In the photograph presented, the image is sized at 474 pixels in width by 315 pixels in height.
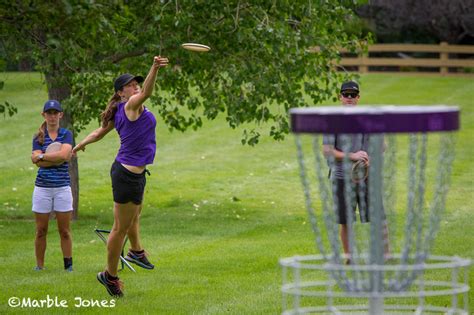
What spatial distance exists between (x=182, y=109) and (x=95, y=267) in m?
Result: 21.5

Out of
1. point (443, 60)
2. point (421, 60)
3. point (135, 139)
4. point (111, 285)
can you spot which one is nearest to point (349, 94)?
point (135, 139)

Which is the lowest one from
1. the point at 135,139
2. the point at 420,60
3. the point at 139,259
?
the point at 420,60

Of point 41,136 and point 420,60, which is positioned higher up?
point 41,136

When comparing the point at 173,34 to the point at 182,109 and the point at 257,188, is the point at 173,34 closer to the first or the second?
the point at 257,188

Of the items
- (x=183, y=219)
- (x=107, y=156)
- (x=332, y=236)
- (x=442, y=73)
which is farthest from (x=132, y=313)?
(x=442, y=73)

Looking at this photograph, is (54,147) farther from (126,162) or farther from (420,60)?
(420,60)

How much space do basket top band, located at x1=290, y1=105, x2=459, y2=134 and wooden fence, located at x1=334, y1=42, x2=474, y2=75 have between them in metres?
36.7

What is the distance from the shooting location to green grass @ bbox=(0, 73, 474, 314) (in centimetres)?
944

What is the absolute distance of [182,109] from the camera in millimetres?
32375

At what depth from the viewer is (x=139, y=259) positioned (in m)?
10.8

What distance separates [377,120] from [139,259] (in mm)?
7246

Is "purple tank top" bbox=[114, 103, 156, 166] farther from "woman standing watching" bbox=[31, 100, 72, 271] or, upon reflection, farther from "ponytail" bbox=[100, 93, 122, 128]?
"woman standing watching" bbox=[31, 100, 72, 271]

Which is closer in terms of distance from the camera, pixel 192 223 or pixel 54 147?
pixel 54 147

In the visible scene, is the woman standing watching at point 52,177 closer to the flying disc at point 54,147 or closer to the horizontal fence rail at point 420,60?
the flying disc at point 54,147
